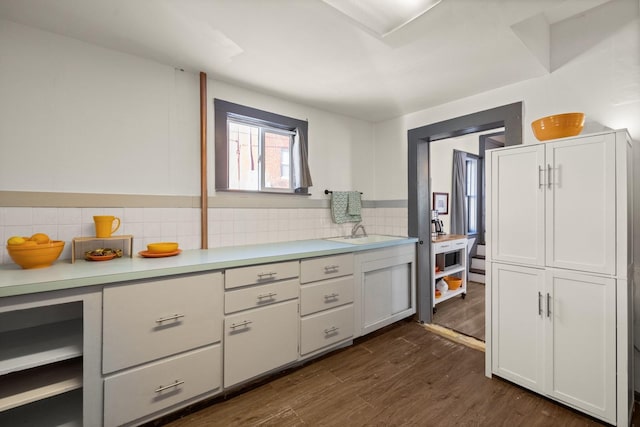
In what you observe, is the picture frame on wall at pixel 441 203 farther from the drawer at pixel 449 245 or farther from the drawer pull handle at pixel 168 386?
the drawer pull handle at pixel 168 386

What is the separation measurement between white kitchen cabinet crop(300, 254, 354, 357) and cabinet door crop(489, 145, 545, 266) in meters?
1.15

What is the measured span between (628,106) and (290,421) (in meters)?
2.93

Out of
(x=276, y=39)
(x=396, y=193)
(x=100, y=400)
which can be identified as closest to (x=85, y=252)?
(x=100, y=400)

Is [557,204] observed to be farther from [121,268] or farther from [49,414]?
[49,414]

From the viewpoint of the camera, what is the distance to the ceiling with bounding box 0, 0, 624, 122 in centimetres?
147

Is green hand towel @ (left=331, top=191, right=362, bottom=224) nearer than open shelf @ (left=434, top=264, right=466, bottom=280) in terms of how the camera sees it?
Yes

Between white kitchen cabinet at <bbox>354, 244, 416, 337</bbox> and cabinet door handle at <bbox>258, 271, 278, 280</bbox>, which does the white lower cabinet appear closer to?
white kitchen cabinet at <bbox>354, 244, 416, 337</bbox>

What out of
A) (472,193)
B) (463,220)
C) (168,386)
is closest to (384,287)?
(168,386)

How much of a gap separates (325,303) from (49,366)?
5.51ft

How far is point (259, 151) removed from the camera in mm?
2656

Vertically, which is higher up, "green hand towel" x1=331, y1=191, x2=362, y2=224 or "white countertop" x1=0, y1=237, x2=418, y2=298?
"green hand towel" x1=331, y1=191, x2=362, y2=224

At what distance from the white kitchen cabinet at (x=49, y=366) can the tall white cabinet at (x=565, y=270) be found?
8.04 ft

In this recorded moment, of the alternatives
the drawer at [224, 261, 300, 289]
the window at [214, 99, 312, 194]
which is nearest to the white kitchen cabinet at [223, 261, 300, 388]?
the drawer at [224, 261, 300, 289]

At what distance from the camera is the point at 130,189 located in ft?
6.39
